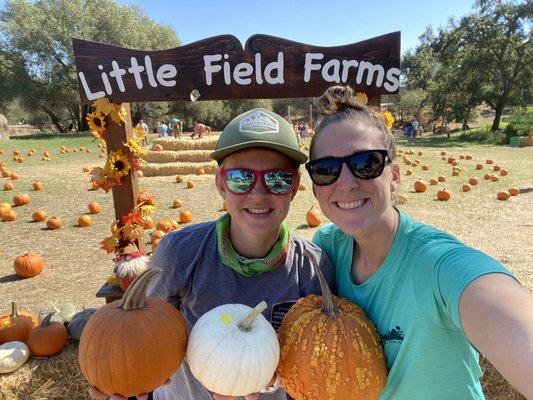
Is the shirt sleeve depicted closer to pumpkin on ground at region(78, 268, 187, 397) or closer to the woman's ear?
the woman's ear

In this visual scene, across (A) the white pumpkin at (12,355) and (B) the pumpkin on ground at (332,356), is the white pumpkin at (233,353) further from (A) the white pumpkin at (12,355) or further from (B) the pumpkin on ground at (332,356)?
(A) the white pumpkin at (12,355)

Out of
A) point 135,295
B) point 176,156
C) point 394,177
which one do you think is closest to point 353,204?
point 394,177

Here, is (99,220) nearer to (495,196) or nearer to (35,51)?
(495,196)

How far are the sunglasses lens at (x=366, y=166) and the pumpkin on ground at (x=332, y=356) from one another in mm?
498

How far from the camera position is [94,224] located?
8.49m

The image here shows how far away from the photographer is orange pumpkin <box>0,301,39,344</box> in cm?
387

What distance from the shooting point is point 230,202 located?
6.28 ft

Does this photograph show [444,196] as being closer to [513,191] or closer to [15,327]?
[513,191]

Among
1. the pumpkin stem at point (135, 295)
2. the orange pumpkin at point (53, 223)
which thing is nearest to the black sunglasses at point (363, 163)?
the pumpkin stem at point (135, 295)

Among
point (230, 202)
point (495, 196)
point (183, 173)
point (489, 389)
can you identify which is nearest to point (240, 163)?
point (230, 202)

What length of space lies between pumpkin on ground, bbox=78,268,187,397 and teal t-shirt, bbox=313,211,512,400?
0.82 metres

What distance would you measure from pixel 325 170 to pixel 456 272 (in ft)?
2.26

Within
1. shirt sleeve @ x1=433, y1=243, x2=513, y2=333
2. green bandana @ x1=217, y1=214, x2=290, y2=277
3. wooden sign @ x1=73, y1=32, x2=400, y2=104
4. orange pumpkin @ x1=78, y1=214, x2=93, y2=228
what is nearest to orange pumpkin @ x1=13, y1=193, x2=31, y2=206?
orange pumpkin @ x1=78, y1=214, x2=93, y2=228

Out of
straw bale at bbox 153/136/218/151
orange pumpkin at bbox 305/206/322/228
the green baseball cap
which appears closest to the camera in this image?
the green baseball cap
